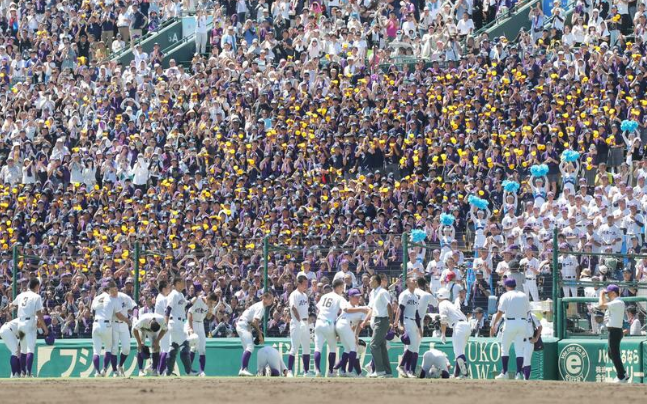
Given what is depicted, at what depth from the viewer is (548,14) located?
38.7 metres

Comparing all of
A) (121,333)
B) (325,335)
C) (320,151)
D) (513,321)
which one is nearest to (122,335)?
(121,333)

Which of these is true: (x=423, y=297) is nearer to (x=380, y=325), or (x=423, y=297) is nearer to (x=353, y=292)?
(x=380, y=325)

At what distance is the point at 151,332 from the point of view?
966 inches

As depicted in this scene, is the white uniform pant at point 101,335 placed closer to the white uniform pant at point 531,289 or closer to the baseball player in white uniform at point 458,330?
the baseball player in white uniform at point 458,330

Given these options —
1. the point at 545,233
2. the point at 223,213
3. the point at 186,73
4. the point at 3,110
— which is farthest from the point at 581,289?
the point at 3,110

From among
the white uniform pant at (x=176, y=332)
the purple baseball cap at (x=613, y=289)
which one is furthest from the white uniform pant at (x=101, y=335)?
the purple baseball cap at (x=613, y=289)

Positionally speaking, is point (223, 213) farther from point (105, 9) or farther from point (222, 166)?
point (105, 9)

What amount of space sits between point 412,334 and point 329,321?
52.8 inches

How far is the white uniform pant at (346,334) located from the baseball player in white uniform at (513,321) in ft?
7.61

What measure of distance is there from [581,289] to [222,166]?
11.8 meters

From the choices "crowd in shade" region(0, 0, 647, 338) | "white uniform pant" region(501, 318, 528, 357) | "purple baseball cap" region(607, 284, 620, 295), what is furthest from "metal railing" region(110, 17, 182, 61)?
"purple baseball cap" region(607, 284, 620, 295)

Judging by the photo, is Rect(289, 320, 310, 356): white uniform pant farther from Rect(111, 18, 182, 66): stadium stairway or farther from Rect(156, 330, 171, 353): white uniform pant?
Rect(111, 18, 182, 66): stadium stairway

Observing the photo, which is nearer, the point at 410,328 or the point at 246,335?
the point at 410,328

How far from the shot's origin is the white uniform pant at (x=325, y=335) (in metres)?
24.2
